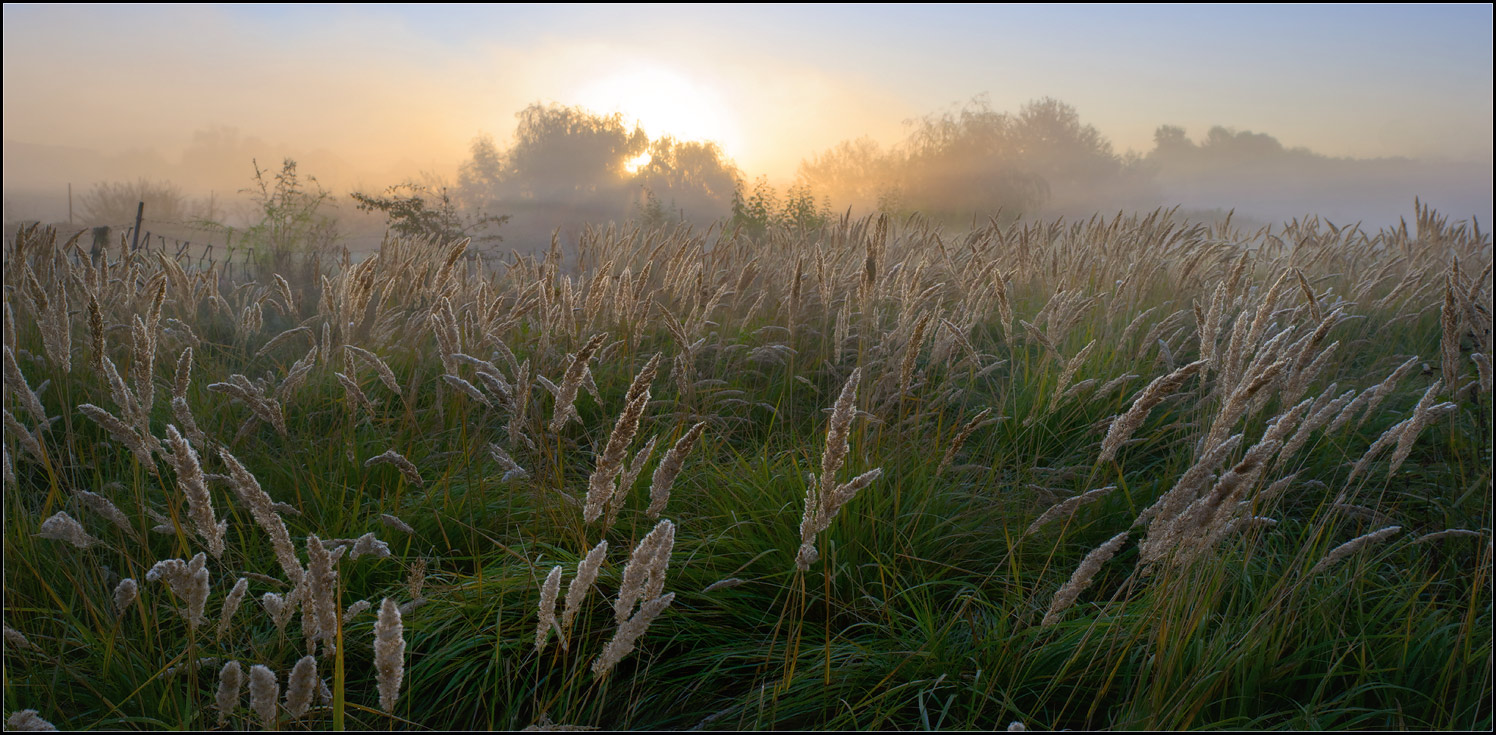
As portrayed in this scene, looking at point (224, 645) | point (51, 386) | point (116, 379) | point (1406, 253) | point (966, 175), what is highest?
point (966, 175)

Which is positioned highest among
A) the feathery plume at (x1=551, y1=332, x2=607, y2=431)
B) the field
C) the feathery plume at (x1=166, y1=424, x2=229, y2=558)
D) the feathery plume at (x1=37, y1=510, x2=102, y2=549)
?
the feathery plume at (x1=551, y1=332, x2=607, y2=431)

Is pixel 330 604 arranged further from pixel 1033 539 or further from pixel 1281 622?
pixel 1281 622

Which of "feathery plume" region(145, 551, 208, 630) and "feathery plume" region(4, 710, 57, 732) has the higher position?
"feathery plume" region(145, 551, 208, 630)

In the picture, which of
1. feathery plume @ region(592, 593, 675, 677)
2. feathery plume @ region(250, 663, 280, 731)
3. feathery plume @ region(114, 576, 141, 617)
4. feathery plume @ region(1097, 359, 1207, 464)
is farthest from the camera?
feathery plume @ region(1097, 359, 1207, 464)

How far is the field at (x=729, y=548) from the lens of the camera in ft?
3.55

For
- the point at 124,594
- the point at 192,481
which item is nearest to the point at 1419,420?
the point at 192,481

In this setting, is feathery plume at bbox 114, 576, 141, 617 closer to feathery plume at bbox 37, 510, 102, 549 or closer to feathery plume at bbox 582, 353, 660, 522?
feathery plume at bbox 37, 510, 102, 549

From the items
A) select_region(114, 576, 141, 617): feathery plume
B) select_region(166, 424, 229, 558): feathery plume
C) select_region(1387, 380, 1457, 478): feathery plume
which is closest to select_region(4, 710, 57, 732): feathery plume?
select_region(114, 576, 141, 617): feathery plume

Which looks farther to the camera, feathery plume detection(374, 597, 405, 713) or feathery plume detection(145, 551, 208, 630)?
feathery plume detection(145, 551, 208, 630)

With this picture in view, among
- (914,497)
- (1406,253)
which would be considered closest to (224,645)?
(914,497)

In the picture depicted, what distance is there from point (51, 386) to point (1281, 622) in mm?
3465

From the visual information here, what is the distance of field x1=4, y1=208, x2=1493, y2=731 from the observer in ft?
3.55

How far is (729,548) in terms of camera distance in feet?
5.48

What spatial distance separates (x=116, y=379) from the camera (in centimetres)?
116
